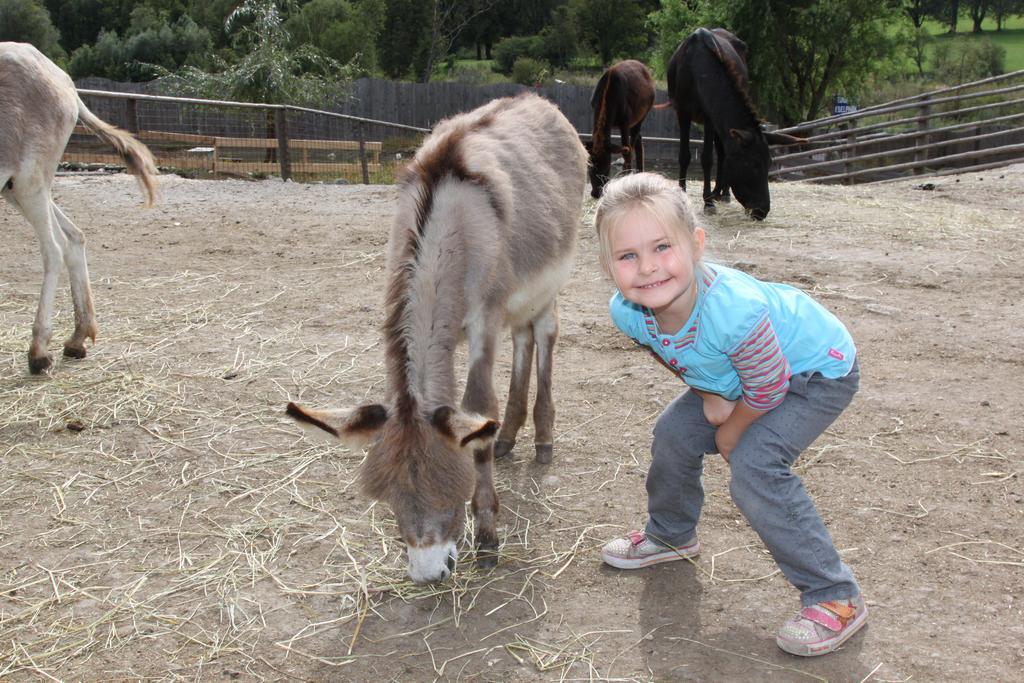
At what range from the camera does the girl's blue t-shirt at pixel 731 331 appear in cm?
251

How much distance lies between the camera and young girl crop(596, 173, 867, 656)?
2.52 m

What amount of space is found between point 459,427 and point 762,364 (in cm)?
97

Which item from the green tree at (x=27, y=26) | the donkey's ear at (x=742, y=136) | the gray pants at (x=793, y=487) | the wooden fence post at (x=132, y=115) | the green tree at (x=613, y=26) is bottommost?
the gray pants at (x=793, y=487)

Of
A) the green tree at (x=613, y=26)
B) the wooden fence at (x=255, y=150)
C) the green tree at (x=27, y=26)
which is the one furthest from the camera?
the green tree at (x=613, y=26)

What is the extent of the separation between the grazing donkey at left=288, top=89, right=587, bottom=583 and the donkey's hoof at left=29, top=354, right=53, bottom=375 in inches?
119

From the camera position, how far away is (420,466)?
8.91 ft

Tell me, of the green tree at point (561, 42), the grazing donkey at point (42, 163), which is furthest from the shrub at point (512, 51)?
the grazing donkey at point (42, 163)

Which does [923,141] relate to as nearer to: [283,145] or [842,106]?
[842,106]

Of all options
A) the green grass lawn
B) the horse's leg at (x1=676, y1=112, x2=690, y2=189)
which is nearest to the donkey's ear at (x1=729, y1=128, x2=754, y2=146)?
the horse's leg at (x1=676, y1=112, x2=690, y2=189)

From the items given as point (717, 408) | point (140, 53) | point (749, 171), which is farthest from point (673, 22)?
point (717, 408)

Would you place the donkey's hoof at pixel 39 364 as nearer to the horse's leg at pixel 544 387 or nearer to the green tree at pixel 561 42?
the horse's leg at pixel 544 387

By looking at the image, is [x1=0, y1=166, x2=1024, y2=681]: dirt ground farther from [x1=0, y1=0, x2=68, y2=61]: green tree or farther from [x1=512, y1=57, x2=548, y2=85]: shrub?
[x1=512, y1=57, x2=548, y2=85]: shrub

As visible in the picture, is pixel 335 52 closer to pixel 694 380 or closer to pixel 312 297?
pixel 312 297

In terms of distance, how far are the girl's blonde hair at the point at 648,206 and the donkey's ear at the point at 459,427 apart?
649 mm
